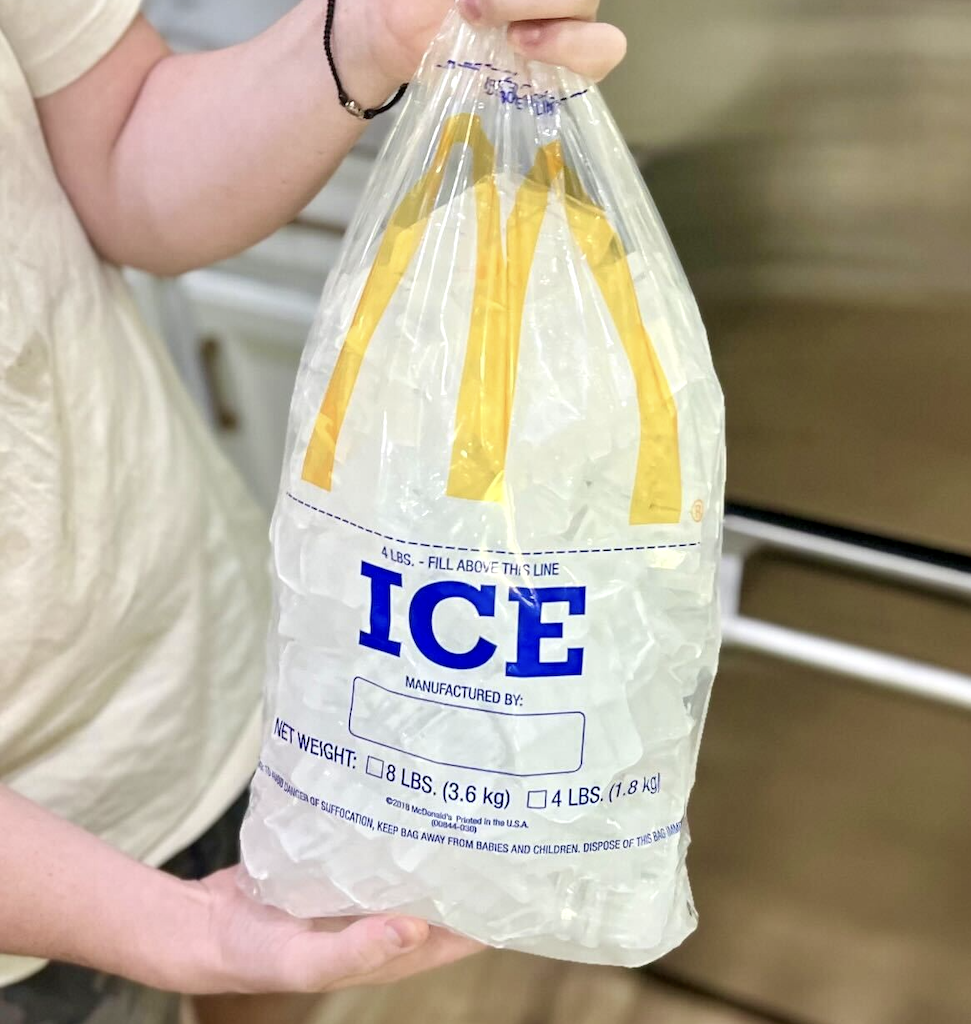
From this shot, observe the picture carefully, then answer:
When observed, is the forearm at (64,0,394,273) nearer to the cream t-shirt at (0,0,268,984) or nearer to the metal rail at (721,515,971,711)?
the cream t-shirt at (0,0,268,984)

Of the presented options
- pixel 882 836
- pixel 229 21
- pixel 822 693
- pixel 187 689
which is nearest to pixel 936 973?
pixel 882 836

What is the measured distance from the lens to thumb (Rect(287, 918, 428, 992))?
1.29 ft

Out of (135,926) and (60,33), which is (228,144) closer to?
(60,33)

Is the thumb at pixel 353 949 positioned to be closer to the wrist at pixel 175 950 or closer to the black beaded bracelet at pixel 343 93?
the wrist at pixel 175 950

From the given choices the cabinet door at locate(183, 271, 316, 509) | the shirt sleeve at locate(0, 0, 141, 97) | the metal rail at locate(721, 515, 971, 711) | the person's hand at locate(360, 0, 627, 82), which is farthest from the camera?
the cabinet door at locate(183, 271, 316, 509)

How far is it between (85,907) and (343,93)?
37 cm

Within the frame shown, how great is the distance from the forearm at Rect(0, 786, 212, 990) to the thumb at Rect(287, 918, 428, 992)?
2.3 inches

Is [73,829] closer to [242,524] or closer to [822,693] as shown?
[242,524]

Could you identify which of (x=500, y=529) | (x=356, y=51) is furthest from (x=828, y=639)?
(x=356, y=51)

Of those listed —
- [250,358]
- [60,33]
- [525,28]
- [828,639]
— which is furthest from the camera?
[250,358]

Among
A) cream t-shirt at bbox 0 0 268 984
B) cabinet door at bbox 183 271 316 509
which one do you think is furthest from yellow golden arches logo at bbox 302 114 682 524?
cabinet door at bbox 183 271 316 509

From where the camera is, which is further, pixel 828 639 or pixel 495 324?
pixel 828 639

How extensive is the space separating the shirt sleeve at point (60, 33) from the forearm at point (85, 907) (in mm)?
336

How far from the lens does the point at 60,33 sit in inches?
18.1
